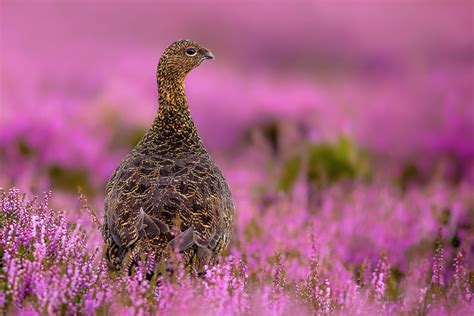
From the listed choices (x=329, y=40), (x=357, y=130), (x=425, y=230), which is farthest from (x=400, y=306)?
(x=329, y=40)

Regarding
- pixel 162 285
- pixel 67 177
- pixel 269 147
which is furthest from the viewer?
pixel 269 147

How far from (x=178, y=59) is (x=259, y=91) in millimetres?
10103

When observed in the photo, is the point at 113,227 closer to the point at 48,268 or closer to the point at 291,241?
the point at 48,268

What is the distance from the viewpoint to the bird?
434cm

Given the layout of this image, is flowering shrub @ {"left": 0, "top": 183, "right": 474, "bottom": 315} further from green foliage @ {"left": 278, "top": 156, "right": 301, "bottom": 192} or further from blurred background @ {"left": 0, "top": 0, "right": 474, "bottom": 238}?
green foliage @ {"left": 278, "top": 156, "right": 301, "bottom": 192}

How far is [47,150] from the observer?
36.7 ft

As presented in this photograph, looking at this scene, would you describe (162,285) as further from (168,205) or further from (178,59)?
(178,59)

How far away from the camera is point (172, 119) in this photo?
567 cm

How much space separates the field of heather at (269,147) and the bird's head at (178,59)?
1138 mm

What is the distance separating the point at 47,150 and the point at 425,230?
5394mm

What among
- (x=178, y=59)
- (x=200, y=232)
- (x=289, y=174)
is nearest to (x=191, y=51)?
(x=178, y=59)

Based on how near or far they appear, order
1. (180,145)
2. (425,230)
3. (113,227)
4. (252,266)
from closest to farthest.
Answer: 1. (113,227)
2. (180,145)
3. (252,266)
4. (425,230)

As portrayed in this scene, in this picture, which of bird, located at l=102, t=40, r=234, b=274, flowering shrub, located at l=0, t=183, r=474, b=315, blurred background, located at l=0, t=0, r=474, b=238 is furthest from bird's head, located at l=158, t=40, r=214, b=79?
blurred background, located at l=0, t=0, r=474, b=238

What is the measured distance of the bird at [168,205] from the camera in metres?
4.34
